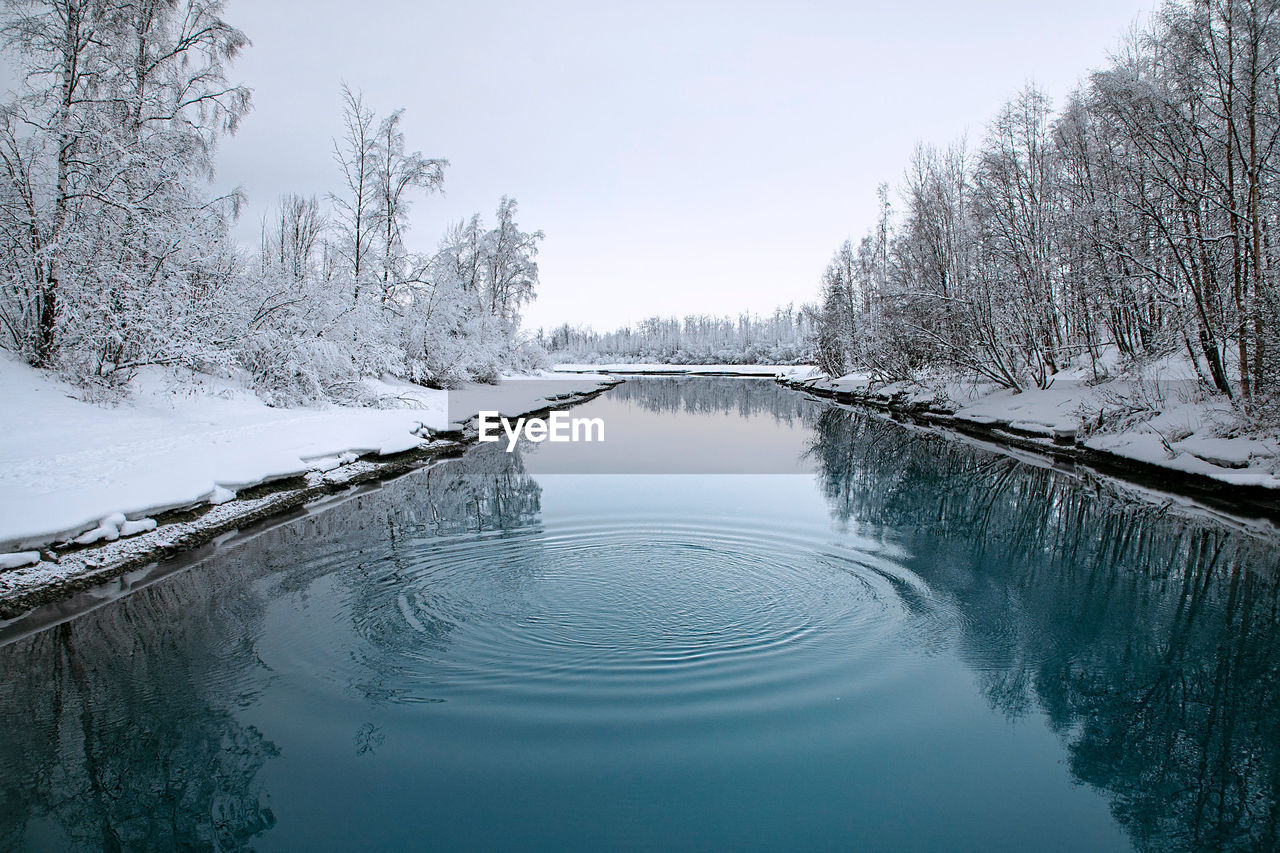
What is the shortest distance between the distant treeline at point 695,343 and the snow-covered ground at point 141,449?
164ft

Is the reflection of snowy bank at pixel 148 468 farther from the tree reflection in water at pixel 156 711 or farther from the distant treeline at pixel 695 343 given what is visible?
the distant treeline at pixel 695 343

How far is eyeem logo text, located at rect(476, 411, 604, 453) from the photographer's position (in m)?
18.9

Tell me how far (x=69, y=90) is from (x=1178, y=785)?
17.0 metres

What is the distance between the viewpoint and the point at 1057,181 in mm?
18703

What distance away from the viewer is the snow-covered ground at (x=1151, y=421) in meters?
11.5

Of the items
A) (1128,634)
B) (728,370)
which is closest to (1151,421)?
(1128,634)

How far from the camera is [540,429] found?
70.3ft

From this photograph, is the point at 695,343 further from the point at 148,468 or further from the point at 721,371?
the point at 148,468

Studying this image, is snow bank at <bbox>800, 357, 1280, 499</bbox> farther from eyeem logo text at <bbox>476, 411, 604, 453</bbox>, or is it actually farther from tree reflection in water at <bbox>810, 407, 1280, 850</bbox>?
eyeem logo text at <bbox>476, 411, 604, 453</bbox>

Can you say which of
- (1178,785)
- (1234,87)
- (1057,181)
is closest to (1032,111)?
(1057,181)

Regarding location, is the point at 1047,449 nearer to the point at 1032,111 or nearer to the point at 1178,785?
the point at 1032,111

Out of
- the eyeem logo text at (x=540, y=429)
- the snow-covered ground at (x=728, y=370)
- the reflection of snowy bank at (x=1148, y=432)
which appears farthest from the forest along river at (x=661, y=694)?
the snow-covered ground at (x=728, y=370)

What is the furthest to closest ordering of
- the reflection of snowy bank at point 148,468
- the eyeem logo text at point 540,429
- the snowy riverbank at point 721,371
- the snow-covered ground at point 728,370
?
the snow-covered ground at point 728,370 → the snowy riverbank at point 721,371 → the eyeem logo text at point 540,429 → the reflection of snowy bank at point 148,468

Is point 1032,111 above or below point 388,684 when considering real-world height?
above
